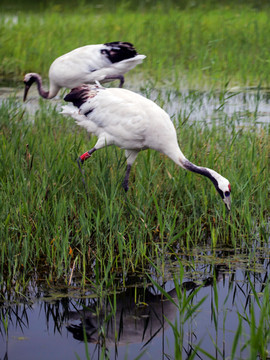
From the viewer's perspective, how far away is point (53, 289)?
3.66 m

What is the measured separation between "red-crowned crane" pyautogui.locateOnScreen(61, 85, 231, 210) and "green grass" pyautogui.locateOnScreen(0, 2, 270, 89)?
10.4ft

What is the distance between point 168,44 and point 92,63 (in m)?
4.26

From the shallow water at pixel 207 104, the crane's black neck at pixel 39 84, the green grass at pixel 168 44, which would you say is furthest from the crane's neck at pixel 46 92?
the green grass at pixel 168 44

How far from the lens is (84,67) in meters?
6.83

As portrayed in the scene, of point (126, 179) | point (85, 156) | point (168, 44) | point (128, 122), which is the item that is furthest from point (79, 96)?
point (168, 44)

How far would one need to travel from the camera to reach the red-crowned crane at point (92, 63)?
6812mm

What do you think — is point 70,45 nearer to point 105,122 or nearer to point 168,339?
point 105,122

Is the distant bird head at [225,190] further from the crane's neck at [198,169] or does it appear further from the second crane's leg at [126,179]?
the second crane's leg at [126,179]

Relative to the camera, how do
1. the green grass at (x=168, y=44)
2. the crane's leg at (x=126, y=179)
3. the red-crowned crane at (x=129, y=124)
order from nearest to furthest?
the red-crowned crane at (x=129, y=124)
the crane's leg at (x=126, y=179)
the green grass at (x=168, y=44)

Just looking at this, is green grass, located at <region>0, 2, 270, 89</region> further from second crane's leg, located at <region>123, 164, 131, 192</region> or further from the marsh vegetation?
second crane's leg, located at <region>123, 164, 131, 192</region>

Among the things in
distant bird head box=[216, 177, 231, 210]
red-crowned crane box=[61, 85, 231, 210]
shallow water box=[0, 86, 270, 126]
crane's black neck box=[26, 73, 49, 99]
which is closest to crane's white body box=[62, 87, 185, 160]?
red-crowned crane box=[61, 85, 231, 210]

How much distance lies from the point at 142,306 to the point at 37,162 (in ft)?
6.60

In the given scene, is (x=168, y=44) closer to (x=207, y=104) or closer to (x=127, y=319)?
(x=207, y=104)

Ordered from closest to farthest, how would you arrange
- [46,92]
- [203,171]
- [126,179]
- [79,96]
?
1. [203,171]
2. [126,179]
3. [79,96]
4. [46,92]
